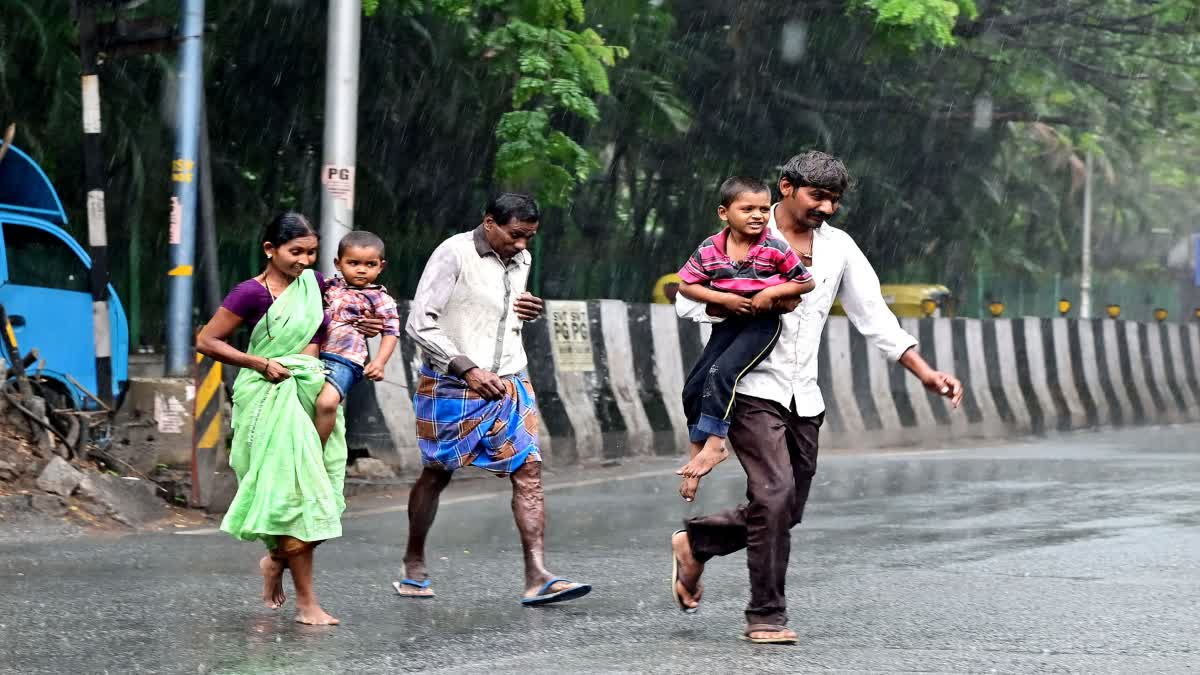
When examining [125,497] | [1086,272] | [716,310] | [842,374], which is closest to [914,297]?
[842,374]

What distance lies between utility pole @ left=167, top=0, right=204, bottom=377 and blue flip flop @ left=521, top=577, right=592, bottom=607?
6.10m

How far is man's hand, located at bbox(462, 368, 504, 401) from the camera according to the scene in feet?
23.1

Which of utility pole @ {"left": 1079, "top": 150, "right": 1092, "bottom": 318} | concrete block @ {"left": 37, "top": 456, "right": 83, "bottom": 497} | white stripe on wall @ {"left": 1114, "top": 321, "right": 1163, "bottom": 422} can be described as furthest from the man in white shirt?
utility pole @ {"left": 1079, "top": 150, "right": 1092, "bottom": 318}

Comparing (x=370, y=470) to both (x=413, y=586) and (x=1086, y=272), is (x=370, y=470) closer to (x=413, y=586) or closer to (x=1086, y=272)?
(x=413, y=586)

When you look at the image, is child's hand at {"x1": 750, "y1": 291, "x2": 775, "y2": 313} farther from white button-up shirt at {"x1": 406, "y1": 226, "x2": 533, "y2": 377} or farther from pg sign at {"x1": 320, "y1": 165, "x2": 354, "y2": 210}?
pg sign at {"x1": 320, "y1": 165, "x2": 354, "y2": 210}

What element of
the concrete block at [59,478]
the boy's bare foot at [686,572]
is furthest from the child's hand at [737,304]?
the concrete block at [59,478]

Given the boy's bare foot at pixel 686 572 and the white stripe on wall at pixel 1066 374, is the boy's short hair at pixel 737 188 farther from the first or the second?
the white stripe on wall at pixel 1066 374

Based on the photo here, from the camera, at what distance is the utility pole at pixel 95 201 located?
12.2 metres

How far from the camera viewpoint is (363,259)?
707 cm

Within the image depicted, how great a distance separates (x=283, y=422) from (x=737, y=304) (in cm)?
171

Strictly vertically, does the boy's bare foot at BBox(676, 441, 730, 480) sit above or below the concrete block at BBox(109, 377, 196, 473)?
below

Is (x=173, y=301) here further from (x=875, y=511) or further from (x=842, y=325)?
(x=842, y=325)

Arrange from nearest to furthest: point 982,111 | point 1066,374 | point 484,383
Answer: point 484,383, point 1066,374, point 982,111

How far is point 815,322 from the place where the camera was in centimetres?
638
